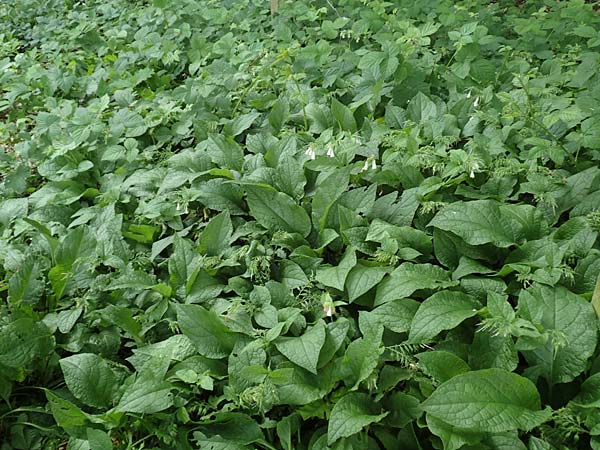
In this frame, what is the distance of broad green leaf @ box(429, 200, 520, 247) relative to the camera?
229 centimetres

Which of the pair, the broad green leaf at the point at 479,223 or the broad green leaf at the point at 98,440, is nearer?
the broad green leaf at the point at 98,440

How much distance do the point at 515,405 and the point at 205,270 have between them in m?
1.37

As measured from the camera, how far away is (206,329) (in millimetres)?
2213

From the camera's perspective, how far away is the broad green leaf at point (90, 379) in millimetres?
2150

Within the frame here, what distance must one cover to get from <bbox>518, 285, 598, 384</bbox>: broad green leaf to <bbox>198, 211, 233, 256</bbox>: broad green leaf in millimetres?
1322

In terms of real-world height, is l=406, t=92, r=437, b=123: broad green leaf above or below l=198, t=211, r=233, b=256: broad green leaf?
above

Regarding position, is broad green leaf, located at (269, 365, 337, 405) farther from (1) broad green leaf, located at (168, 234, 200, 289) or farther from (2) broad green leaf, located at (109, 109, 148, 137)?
(2) broad green leaf, located at (109, 109, 148, 137)

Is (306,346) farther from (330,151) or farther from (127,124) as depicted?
(127,124)

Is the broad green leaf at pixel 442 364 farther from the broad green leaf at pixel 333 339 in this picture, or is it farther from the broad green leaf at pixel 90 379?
the broad green leaf at pixel 90 379

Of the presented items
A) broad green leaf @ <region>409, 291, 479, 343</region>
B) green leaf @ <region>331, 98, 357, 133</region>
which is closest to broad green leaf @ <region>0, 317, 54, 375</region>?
broad green leaf @ <region>409, 291, 479, 343</region>

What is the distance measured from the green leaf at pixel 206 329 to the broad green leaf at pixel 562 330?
1087mm

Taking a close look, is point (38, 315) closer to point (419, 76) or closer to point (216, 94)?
point (216, 94)

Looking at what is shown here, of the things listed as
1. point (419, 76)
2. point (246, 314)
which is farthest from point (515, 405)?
point (419, 76)

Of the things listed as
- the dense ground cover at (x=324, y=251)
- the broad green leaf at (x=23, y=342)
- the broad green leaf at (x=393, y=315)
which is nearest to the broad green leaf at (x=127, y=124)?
the dense ground cover at (x=324, y=251)
